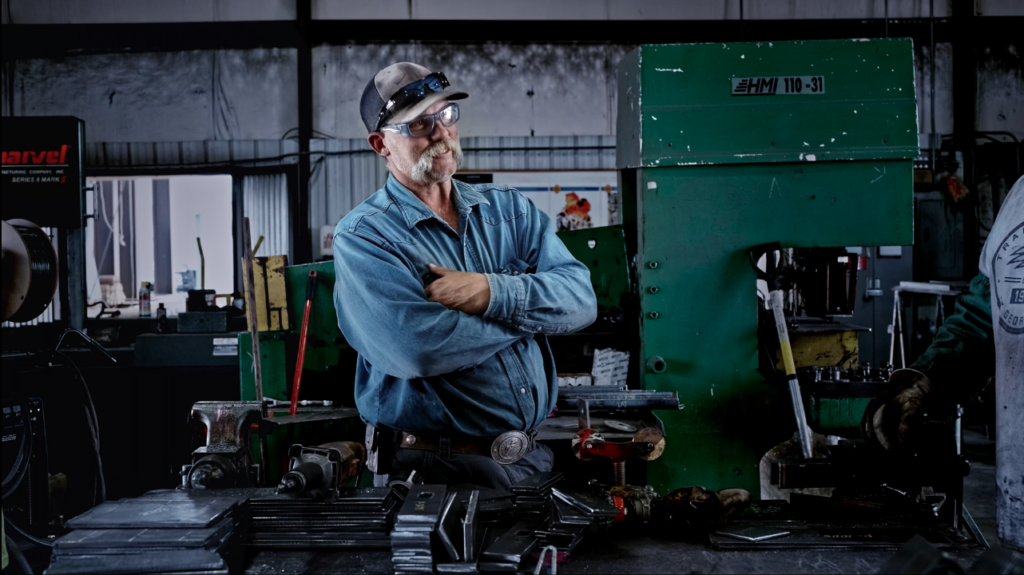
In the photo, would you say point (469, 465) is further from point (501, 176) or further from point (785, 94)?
point (501, 176)

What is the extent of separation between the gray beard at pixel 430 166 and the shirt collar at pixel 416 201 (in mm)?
47

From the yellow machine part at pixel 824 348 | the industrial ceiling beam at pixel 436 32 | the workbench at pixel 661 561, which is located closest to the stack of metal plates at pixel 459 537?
the workbench at pixel 661 561

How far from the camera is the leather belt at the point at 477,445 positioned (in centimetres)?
170

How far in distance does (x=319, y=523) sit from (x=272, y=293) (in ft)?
5.35

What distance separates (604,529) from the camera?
1297mm

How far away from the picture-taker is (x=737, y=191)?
241 cm

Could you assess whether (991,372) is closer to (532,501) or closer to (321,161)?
(532,501)

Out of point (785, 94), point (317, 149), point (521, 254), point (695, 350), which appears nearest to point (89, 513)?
point (521, 254)

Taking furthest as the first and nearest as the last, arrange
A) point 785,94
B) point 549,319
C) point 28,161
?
1. point 28,161
2. point 785,94
3. point 549,319

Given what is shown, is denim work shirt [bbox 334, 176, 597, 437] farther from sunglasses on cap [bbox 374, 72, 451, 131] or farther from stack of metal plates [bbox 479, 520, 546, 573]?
stack of metal plates [bbox 479, 520, 546, 573]

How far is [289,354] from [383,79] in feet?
4.62

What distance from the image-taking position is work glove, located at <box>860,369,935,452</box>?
5.06 ft

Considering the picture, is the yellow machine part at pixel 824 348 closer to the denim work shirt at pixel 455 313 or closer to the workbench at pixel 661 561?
the denim work shirt at pixel 455 313

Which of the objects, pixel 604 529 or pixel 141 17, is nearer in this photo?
pixel 604 529
